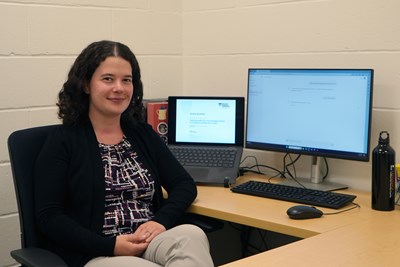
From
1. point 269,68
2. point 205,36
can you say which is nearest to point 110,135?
point 269,68

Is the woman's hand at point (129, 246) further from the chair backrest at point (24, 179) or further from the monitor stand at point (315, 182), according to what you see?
the monitor stand at point (315, 182)

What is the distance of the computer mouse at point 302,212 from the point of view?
2.01 meters

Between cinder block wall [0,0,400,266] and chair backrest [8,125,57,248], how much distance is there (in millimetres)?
587

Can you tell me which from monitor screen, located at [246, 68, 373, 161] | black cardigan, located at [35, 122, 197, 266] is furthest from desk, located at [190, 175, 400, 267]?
monitor screen, located at [246, 68, 373, 161]

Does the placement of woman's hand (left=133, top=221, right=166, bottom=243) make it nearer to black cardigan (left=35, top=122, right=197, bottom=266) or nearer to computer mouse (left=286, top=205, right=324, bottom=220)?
black cardigan (left=35, top=122, right=197, bottom=266)

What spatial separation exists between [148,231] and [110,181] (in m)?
0.23

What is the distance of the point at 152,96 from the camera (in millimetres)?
3146

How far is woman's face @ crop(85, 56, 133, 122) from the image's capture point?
2.16 m

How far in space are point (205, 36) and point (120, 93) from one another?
42.0 inches

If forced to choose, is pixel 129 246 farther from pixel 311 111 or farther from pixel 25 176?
pixel 311 111

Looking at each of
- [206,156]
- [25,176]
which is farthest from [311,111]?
[25,176]

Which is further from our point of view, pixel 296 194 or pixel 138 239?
pixel 296 194

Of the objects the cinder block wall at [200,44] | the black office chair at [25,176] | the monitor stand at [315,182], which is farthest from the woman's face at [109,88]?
the monitor stand at [315,182]

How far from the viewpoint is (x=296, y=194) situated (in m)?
2.30
